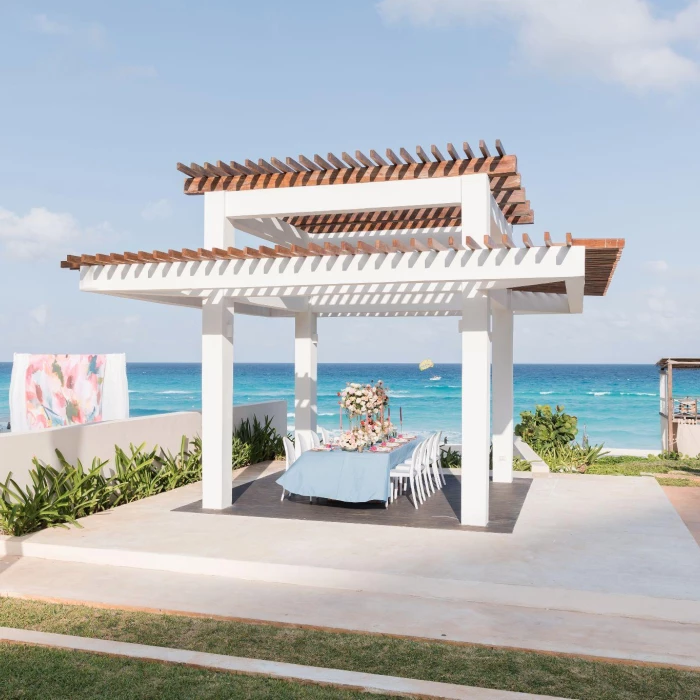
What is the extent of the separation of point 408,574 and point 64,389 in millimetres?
7797

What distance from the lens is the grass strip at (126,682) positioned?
4.31 m

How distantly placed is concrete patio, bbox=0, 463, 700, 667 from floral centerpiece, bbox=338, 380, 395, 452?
143 cm

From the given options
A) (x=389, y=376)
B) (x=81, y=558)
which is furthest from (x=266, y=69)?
(x=389, y=376)

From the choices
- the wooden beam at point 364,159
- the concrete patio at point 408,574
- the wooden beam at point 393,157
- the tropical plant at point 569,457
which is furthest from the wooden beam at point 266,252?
the tropical plant at point 569,457

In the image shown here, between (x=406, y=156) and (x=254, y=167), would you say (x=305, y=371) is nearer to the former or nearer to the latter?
(x=254, y=167)

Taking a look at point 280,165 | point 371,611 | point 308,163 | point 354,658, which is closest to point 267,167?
point 280,165

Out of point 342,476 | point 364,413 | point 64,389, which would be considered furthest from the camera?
point 64,389

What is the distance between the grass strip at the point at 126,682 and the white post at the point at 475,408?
4232mm

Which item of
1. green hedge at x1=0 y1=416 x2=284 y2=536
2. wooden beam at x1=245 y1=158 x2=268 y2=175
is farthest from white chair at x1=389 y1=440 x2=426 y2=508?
wooden beam at x1=245 y1=158 x2=268 y2=175

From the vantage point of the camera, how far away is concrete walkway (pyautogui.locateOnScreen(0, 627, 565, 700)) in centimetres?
427

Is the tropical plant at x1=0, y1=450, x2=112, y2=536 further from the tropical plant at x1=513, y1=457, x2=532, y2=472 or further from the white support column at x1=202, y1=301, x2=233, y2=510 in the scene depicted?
the tropical plant at x1=513, y1=457, x2=532, y2=472

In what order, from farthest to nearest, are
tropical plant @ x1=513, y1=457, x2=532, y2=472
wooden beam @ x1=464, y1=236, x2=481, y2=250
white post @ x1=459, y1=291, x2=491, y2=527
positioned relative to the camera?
tropical plant @ x1=513, y1=457, x2=532, y2=472
white post @ x1=459, y1=291, x2=491, y2=527
wooden beam @ x1=464, y1=236, x2=481, y2=250

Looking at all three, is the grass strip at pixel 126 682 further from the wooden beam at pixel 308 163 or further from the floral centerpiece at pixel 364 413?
the wooden beam at pixel 308 163

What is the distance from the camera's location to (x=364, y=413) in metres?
10.1
